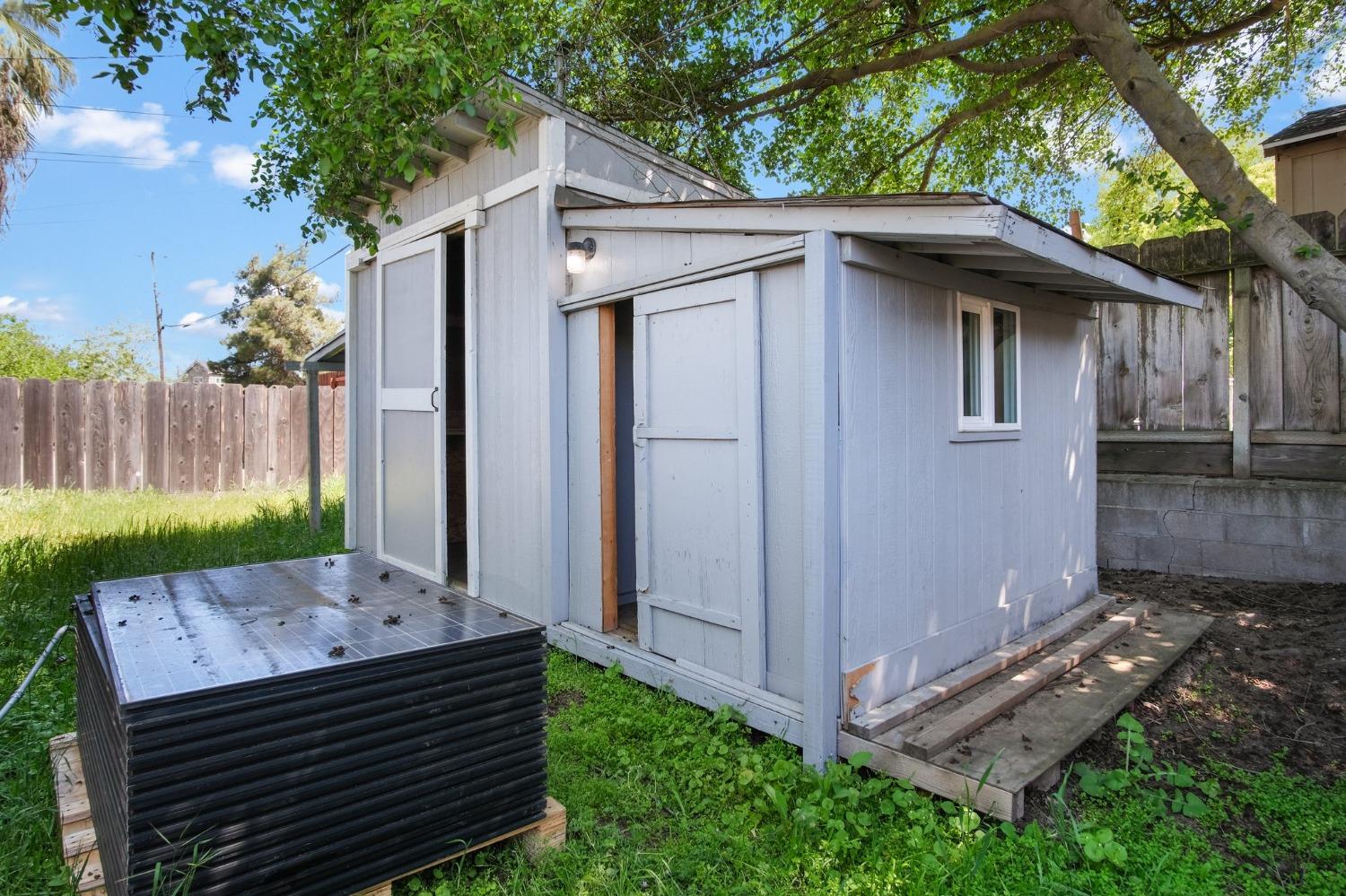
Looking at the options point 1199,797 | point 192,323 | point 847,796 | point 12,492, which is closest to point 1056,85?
point 1199,797

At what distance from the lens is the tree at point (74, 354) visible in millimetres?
17078

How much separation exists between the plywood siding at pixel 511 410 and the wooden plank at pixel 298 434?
8.53 meters

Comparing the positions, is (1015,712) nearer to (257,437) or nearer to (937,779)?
(937,779)

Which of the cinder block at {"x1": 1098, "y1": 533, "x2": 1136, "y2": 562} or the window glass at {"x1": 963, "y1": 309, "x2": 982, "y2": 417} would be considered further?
the cinder block at {"x1": 1098, "y1": 533, "x2": 1136, "y2": 562}

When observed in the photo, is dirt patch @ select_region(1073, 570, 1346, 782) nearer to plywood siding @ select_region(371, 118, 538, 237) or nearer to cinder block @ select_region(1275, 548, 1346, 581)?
cinder block @ select_region(1275, 548, 1346, 581)

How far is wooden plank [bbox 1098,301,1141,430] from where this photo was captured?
5398 mm

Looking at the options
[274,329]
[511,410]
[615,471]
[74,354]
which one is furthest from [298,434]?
[74,354]

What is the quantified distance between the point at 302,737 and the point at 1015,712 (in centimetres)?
272

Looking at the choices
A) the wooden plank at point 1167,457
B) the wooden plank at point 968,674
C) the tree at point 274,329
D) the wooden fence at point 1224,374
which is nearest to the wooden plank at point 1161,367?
the wooden fence at point 1224,374

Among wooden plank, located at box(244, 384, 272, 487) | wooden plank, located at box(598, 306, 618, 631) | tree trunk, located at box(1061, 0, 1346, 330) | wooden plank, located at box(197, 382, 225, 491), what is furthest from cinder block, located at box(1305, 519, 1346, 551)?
wooden plank, located at box(197, 382, 225, 491)

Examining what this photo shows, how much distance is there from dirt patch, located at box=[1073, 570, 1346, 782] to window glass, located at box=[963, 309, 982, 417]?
1.53m

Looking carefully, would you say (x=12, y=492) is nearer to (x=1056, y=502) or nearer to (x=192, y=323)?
(x=1056, y=502)

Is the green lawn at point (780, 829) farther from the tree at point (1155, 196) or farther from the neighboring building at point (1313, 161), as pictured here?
the neighboring building at point (1313, 161)

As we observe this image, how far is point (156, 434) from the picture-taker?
10.6m
